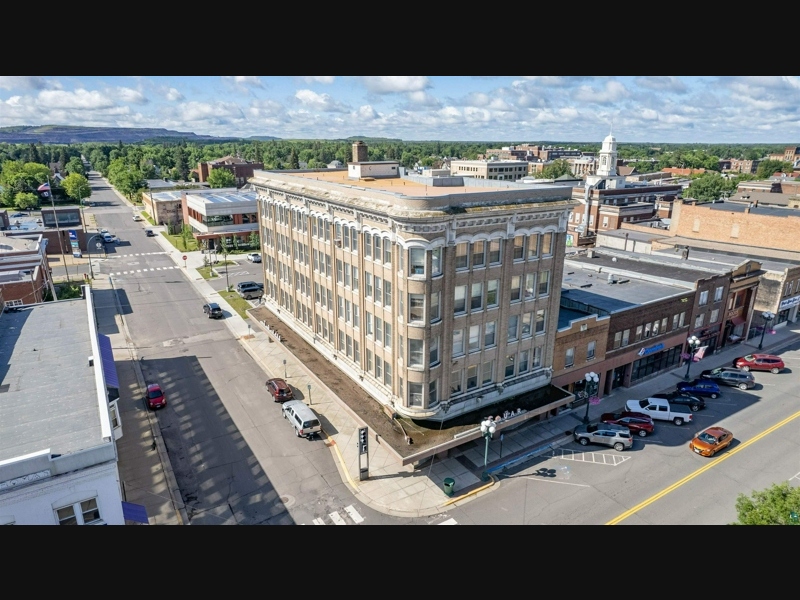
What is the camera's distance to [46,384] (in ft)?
92.7

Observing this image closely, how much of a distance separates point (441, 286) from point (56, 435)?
2148 centimetres

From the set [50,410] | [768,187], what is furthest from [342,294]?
[768,187]

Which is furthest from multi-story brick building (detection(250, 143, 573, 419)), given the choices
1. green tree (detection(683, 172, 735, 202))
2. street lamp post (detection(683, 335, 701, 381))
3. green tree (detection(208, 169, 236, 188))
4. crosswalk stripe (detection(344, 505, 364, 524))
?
green tree (detection(208, 169, 236, 188))

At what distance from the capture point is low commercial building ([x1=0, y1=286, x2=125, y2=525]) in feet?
65.9

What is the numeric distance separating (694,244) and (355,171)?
177 ft

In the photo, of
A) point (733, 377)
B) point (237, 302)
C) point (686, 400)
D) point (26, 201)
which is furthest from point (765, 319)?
point (26, 201)

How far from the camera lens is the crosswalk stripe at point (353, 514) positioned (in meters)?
29.0

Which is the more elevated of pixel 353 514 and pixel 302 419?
pixel 302 419

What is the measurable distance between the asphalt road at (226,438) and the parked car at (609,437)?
15739 mm

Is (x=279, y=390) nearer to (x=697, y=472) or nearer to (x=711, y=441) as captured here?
(x=697, y=472)

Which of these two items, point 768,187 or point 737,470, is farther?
point 768,187

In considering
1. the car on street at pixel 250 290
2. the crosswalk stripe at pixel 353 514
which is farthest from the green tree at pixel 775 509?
the car on street at pixel 250 290

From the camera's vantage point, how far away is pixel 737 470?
34156 mm

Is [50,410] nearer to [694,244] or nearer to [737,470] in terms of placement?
[737,470]
